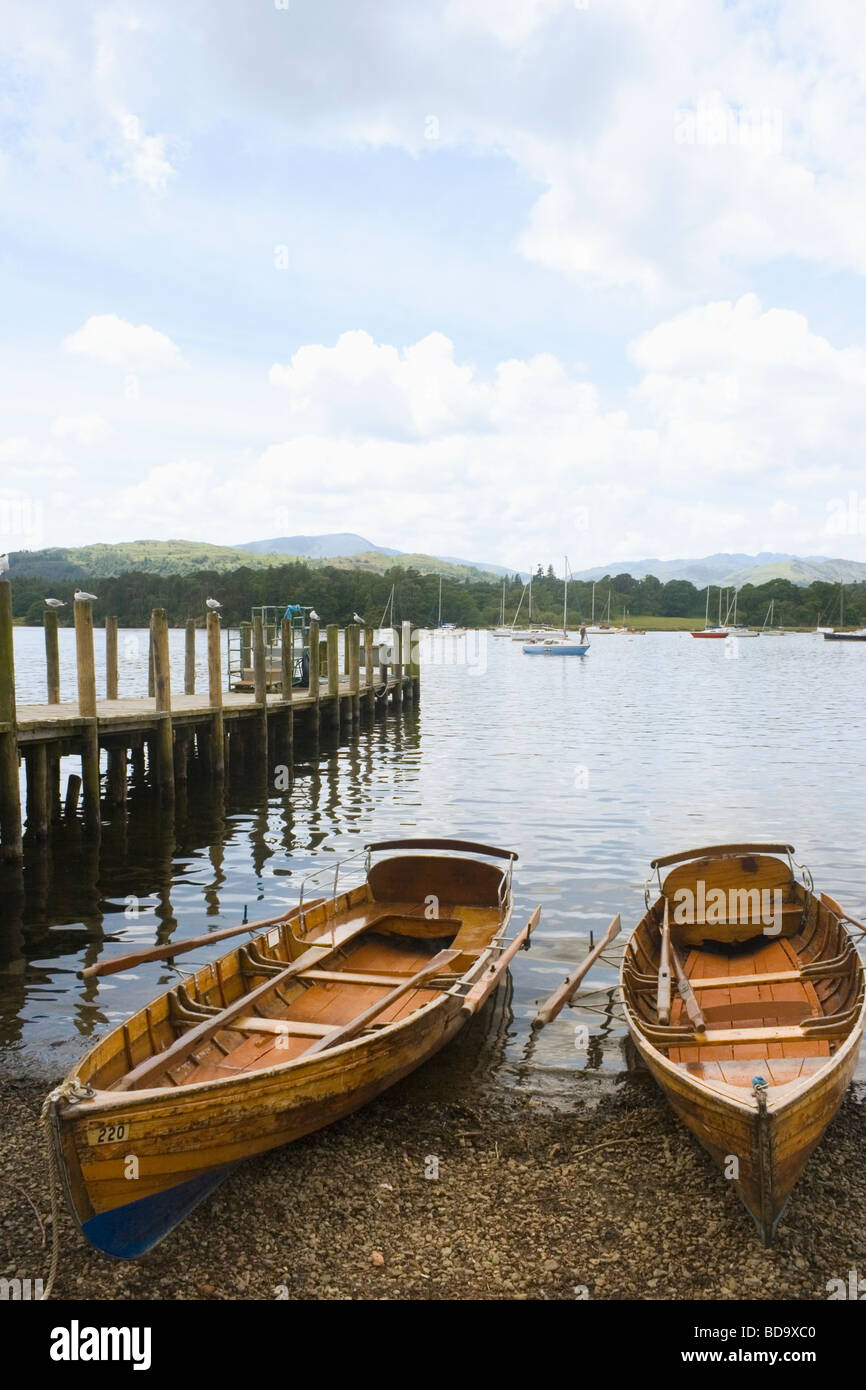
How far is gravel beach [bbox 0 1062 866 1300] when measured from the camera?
668 cm

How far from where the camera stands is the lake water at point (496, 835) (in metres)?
11.6

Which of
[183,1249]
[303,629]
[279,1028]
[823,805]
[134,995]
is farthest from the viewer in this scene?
[303,629]

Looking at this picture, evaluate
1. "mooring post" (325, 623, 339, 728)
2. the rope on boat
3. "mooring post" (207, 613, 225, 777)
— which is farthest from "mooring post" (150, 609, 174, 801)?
the rope on boat

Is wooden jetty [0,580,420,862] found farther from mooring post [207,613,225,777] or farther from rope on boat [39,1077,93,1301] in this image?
rope on boat [39,1077,93,1301]

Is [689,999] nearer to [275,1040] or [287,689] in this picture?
[275,1040]

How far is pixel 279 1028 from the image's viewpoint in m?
9.03

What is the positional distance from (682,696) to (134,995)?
54.4 m

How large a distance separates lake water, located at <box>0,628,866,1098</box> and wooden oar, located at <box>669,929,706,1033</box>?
1.05m

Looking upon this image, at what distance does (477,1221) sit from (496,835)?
14469 millimetres

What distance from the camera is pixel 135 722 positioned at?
21250mm

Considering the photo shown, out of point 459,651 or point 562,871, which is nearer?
point 562,871

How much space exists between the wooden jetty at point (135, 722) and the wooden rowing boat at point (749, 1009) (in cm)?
1089
